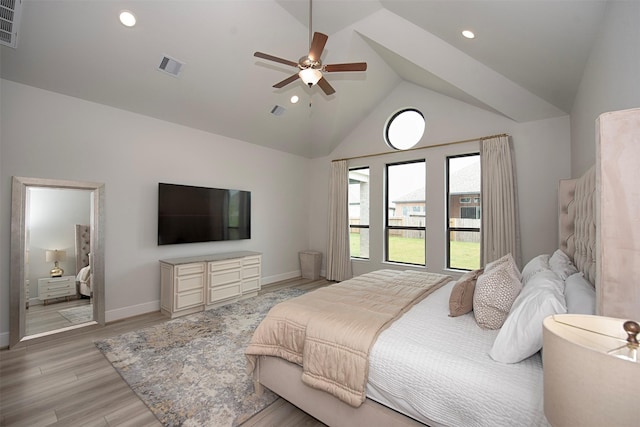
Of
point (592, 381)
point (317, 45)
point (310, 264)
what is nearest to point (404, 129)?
point (317, 45)

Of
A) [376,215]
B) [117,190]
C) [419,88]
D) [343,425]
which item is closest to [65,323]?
[117,190]

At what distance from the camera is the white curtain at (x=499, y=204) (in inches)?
157

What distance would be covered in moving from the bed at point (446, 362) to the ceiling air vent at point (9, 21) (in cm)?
325

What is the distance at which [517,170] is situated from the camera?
4105 millimetres

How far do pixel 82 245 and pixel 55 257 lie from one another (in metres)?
0.28

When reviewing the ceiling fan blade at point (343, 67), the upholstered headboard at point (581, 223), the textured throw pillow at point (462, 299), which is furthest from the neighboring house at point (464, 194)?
the textured throw pillow at point (462, 299)

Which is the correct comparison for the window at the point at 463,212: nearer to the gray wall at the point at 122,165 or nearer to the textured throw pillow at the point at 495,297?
the textured throw pillow at the point at 495,297

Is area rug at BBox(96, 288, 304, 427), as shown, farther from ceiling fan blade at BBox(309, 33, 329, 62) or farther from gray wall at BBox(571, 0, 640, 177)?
gray wall at BBox(571, 0, 640, 177)

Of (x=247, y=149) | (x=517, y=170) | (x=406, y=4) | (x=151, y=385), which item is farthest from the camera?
(x=247, y=149)

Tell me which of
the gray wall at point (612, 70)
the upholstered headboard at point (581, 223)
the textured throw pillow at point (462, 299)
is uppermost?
the gray wall at point (612, 70)

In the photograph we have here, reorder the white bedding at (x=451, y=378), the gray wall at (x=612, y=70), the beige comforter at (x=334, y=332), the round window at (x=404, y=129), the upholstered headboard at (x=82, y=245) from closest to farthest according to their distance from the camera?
the white bedding at (x=451, y=378) → the gray wall at (x=612, y=70) → the beige comforter at (x=334, y=332) → the upholstered headboard at (x=82, y=245) → the round window at (x=404, y=129)

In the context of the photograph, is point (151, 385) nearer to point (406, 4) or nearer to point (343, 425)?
point (343, 425)

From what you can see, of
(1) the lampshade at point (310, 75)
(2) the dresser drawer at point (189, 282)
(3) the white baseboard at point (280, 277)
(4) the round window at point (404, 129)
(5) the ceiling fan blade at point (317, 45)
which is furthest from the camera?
(3) the white baseboard at point (280, 277)

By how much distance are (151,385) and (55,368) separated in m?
1.10
